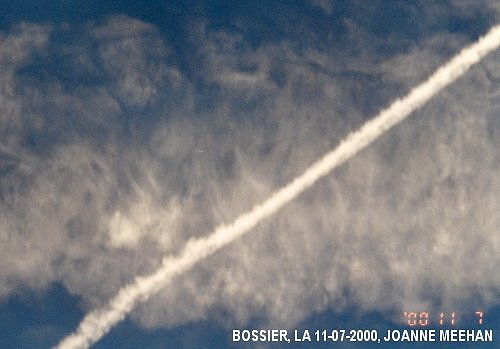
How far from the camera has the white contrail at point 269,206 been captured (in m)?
11.8

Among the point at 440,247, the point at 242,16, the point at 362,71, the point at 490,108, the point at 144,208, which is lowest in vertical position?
the point at 440,247

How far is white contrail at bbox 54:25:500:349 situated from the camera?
Answer: 11.8m

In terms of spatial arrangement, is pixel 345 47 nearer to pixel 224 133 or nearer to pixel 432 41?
pixel 432 41

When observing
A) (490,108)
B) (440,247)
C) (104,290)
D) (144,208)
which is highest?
(490,108)

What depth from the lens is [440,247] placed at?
12.0m

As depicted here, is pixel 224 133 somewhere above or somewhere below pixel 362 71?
below

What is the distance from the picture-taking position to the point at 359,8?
12.2m

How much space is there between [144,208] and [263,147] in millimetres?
3329

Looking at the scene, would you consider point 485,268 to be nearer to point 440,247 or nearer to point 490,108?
point 440,247

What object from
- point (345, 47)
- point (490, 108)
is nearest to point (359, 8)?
point (345, 47)

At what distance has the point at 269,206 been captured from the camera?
468 inches

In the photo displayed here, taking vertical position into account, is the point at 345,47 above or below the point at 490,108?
above

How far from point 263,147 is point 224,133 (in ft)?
3.41

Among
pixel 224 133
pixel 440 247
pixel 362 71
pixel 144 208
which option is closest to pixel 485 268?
pixel 440 247
